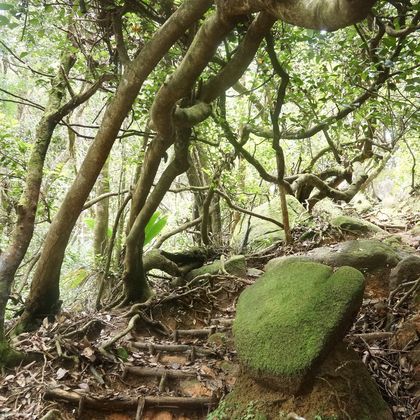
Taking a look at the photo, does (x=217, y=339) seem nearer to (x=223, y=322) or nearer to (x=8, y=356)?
(x=223, y=322)

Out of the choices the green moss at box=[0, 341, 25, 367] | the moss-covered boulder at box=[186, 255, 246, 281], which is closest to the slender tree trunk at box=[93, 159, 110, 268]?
the moss-covered boulder at box=[186, 255, 246, 281]

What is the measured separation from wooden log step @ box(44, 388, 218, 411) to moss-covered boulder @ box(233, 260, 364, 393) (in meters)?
0.50

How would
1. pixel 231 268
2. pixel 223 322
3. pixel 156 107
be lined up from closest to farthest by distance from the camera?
pixel 156 107, pixel 223 322, pixel 231 268

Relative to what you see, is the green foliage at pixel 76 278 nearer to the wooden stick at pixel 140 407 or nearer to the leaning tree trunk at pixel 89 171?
the leaning tree trunk at pixel 89 171

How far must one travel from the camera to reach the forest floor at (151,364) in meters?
3.11

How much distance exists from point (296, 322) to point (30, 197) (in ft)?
9.66

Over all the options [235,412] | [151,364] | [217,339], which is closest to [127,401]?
[151,364]

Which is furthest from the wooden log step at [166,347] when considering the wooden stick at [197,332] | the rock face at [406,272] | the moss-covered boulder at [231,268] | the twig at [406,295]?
the rock face at [406,272]

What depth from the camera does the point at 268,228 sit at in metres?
7.83

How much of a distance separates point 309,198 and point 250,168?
299cm

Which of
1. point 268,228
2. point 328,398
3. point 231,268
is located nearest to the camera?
point 328,398

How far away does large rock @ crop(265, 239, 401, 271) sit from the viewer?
16.4 feet

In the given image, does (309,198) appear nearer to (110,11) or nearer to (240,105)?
(240,105)

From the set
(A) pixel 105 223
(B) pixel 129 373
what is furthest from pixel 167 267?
(A) pixel 105 223
